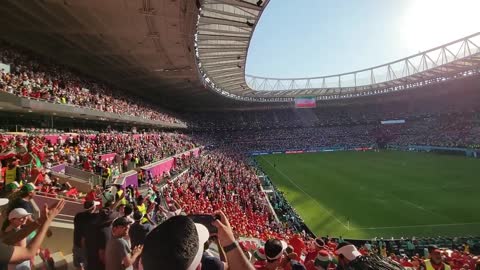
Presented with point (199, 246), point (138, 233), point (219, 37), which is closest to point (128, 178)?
point (138, 233)

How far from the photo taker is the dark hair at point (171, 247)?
73.5 inches

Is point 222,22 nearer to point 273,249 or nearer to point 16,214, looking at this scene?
point 16,214

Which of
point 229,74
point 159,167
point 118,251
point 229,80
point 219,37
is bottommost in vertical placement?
point 159,167

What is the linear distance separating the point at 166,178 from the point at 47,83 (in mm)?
9300

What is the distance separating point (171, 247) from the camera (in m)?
1.89

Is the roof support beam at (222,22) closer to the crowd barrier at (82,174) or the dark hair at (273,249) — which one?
the crowd barrier at (82,174)

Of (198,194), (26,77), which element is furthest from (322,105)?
(26,77)

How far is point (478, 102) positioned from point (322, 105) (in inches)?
1169

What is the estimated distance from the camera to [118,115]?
28.1m

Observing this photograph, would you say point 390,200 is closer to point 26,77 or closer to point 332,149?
point 26,77

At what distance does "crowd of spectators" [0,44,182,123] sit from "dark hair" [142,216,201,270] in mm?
15549

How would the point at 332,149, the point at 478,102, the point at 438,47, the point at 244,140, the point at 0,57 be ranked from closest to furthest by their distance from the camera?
the point at 0,57 < the point at 438,47 < the point at 478,102 < the point at 332,149 < the point at 244,140

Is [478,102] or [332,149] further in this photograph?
[332,149]

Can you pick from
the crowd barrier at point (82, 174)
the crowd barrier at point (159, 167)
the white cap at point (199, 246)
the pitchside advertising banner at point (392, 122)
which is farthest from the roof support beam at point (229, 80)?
the white cap at point (199, 246)
